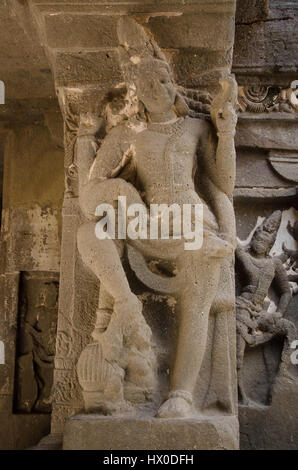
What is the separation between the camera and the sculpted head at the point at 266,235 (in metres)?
4.60

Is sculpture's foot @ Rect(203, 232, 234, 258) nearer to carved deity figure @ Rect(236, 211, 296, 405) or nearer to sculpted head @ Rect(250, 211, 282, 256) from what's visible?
carved deity figure @ Rect(236, 211, 296, 405)

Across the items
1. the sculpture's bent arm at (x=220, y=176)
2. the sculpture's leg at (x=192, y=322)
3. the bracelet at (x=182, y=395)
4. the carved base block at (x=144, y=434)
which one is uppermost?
the sculpture's bent arm at (x=220, y=176)

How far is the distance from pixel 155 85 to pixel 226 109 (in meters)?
0.42

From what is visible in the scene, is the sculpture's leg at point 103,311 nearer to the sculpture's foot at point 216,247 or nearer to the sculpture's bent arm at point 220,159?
the sculpture's foot at point 216,247

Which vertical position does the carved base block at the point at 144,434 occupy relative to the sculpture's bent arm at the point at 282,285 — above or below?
below

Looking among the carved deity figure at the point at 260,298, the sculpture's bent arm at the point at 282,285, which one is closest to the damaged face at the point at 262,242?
the carved deity figure at the point at 260,298

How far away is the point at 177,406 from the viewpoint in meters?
3.16

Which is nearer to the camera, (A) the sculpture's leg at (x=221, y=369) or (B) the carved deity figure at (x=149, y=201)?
(B) the carved deity figure at (x=149, y=201)

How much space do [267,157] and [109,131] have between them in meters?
1.47

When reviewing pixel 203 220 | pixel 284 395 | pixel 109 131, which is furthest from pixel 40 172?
pixel 284 395

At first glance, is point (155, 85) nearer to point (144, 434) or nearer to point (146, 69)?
point (146, 69)

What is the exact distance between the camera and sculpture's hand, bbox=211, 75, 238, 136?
352cm

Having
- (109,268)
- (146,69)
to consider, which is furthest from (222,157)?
(109,268)

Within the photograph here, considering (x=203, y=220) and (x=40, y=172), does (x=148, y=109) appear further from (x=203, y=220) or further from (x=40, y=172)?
(x=40, y=172)
